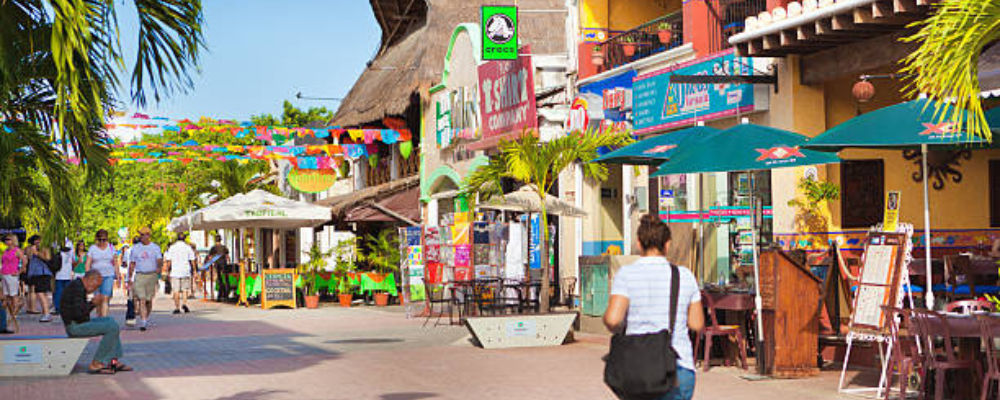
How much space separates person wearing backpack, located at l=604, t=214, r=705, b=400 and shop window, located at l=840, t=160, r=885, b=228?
1066 centimetres

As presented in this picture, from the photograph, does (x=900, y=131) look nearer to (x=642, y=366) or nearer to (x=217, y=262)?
(x=642, y=366)

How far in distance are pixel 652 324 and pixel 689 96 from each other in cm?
1304

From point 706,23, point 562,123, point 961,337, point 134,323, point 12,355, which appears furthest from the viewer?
point 562,123

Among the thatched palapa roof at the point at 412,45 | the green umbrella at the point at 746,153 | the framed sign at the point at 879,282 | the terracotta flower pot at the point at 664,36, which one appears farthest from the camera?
the thatched palapa roof at the point at 412,45

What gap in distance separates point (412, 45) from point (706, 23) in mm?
17448

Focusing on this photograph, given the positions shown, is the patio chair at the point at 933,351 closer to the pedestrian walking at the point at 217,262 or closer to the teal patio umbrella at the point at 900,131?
the teal patio umbrella at the point at 900,131

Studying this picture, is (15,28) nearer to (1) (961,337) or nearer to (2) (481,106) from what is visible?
(1) (961,337)

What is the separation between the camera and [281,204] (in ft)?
93.3

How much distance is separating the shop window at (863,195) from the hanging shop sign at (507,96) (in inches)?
308

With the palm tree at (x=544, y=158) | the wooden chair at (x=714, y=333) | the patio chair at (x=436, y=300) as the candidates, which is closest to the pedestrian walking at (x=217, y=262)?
the patio chair at (x=436, y=300)

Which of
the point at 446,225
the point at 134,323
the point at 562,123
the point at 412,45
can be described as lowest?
the point at 134,323

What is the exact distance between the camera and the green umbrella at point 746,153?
39.3 feet

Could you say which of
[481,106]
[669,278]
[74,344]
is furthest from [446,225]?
[669,278]

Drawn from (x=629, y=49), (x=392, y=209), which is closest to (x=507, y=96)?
(x=629, y=49)
